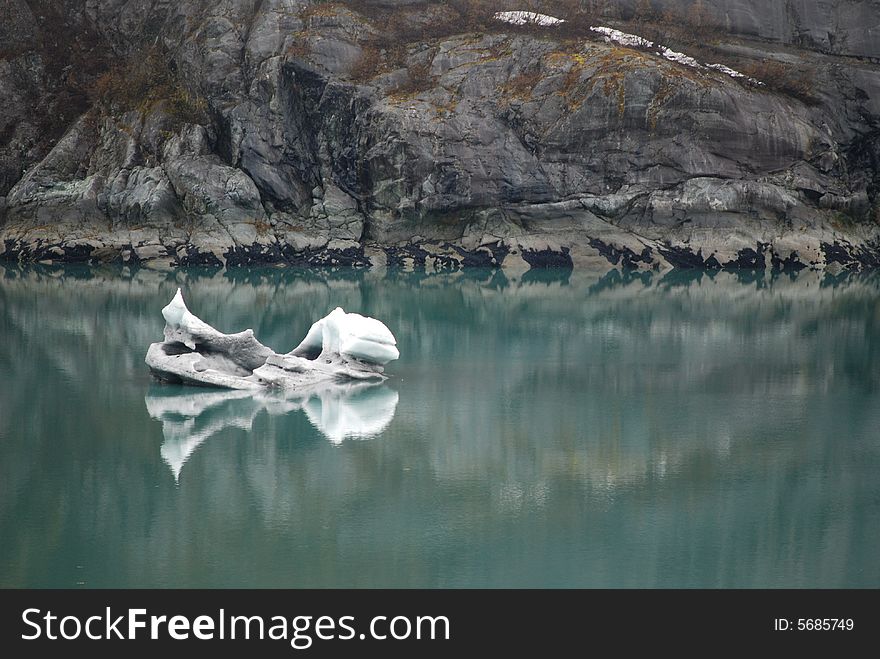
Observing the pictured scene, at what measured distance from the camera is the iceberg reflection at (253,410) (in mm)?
17625

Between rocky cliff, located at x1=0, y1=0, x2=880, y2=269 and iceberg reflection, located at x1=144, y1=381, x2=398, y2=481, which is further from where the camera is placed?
rocky cliff, located at x1=0, y1=0, x2=880, y2=269

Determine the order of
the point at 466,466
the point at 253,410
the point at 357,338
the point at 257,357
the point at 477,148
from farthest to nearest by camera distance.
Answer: the point at 477,148 → the point at 257,357 → the point at 357,338 → the point at 253,410 → the point at 466,466

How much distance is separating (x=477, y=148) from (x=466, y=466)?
1657 inches

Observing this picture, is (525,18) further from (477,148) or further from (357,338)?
(357,338)

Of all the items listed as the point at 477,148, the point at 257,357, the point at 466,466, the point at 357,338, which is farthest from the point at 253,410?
the point at 477,148

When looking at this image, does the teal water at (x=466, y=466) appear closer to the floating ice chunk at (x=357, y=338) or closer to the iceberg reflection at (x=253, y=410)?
the iceberg reflection at (x=253, y=410)

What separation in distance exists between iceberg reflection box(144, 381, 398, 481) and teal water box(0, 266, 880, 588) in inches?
3.2

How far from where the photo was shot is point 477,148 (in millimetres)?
56094

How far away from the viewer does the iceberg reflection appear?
57.8 feet

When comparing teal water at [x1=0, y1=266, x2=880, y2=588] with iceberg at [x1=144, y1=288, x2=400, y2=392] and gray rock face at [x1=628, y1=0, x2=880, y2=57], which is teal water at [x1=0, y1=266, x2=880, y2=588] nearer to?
iceberg at [x1=144, y1=288, x2=400, y2=392]

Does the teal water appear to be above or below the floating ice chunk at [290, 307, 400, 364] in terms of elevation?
below

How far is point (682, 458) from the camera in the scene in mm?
16328

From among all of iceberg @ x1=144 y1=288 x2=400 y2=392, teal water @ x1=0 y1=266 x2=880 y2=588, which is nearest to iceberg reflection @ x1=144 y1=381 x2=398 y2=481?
teal water @ x1=0 y1=266 x2=880 y2=588

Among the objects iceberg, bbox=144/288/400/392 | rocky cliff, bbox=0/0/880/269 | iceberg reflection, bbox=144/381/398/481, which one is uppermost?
rocky cliff, bbox=0/0/880/269
